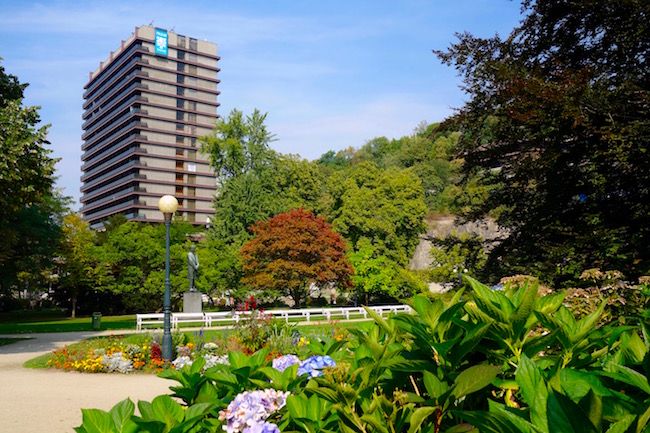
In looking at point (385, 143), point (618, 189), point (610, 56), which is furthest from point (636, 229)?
point (385, 143)

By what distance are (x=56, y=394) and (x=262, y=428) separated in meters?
9.08

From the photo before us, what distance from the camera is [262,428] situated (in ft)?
5.16

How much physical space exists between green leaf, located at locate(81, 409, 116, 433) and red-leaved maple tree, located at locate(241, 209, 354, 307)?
2787 centimetres

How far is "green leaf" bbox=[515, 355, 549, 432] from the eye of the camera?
1079 mm

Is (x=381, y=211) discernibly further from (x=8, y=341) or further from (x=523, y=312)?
(x=523, y=312)

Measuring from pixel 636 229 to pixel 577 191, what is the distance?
159cm

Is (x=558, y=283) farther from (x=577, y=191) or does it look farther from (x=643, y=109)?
(x=643, y=109)

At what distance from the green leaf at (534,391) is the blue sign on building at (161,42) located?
297 ft

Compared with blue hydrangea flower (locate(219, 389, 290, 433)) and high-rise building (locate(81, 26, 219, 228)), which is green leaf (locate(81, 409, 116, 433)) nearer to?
blue hydrangea flower (locate(219, 389, 290, 433))

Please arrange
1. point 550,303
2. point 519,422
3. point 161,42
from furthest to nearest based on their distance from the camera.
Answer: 1. point 161,42
2. point 550,303
3. point 519,422

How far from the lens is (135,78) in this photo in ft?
266

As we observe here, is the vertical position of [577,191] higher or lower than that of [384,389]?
higher

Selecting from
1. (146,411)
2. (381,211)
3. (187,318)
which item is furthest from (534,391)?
(381,211)

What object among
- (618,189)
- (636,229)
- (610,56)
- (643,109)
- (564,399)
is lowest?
(564,399)
